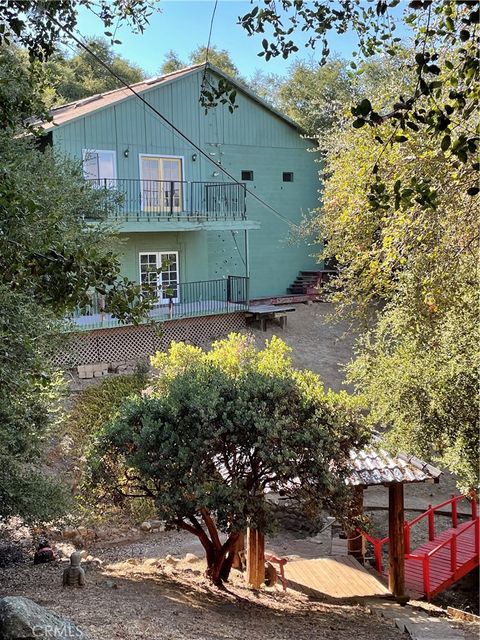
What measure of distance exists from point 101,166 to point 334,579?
1424 centimetres

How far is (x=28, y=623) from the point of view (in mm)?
5148

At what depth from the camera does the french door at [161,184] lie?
69.7 feet

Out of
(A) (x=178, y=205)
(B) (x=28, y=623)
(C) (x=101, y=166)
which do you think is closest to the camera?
(B) (x=28, y=623)

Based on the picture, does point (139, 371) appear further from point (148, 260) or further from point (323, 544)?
point (323, 544)

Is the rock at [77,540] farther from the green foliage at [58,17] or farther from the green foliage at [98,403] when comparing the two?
the green foliage at [58,17]

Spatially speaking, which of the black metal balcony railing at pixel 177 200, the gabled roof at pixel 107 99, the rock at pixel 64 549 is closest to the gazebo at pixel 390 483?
the rock at pixel 64 549

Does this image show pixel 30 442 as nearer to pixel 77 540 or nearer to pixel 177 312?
pixel 77 540

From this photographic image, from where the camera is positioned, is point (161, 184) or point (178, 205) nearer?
point (161, 184)

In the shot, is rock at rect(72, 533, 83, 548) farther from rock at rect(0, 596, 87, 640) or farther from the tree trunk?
rock at rect(0, 596, 87, 640)

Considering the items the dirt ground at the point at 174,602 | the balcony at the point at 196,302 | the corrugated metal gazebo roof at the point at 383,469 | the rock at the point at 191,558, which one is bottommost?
the rock at the point at 191,558

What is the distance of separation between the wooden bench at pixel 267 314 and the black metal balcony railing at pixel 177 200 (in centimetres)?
317

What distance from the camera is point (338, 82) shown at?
99.9 ft

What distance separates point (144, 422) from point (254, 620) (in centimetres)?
283

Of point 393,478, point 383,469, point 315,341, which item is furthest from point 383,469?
point 315,341
